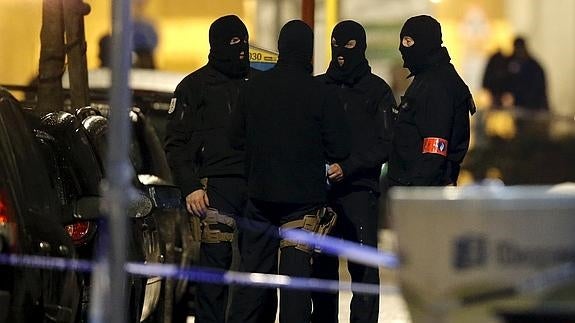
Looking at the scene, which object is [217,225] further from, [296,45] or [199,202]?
[296,45]

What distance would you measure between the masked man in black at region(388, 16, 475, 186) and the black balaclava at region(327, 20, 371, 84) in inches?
13.6

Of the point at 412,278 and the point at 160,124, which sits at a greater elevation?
the point at 160,124

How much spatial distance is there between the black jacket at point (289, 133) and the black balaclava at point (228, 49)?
591 mm

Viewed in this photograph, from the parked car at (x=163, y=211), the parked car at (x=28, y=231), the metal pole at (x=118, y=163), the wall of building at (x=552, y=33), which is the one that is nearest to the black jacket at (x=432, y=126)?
the parked car at (x=163, y=211)

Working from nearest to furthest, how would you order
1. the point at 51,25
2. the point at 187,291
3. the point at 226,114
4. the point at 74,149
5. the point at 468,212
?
the point at 468,212 < the point at 74,149 < the point at 226,114 < the point at 187,291 < the point at 51,25

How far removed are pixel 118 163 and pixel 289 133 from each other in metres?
3.45

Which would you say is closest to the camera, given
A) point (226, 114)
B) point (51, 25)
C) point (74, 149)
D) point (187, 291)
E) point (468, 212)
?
point (468, 212)

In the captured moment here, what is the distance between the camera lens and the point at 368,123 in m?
9.70

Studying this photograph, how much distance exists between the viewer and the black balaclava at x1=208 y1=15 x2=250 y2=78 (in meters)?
9.59

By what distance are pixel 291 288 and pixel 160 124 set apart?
3.04 metres

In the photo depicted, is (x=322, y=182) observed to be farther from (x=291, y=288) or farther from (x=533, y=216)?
(x=533, y=216)

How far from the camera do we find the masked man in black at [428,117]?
912cm

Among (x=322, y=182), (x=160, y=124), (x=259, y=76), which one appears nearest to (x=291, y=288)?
(x=322, y=182)

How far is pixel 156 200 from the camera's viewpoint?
998 cm
